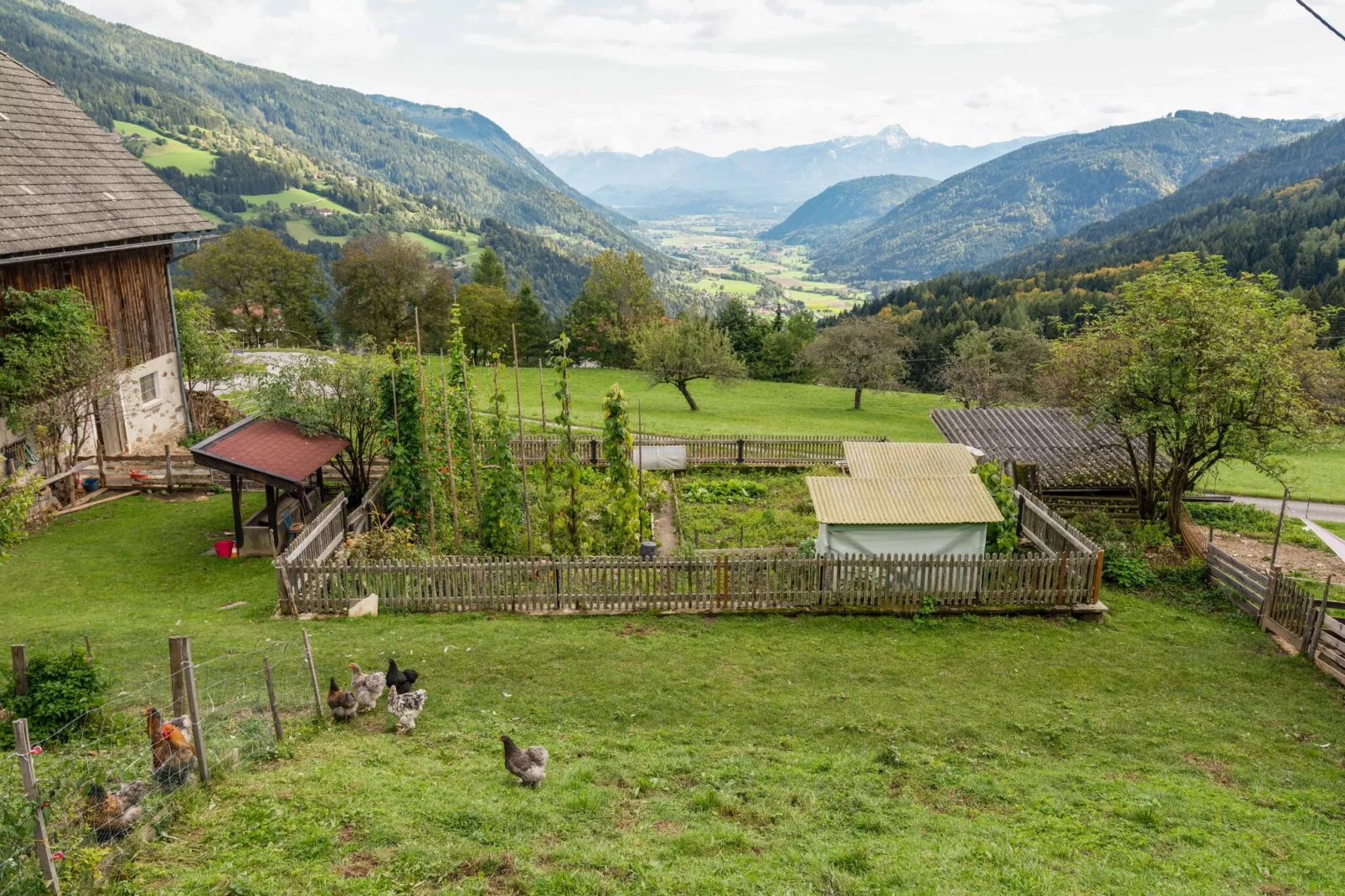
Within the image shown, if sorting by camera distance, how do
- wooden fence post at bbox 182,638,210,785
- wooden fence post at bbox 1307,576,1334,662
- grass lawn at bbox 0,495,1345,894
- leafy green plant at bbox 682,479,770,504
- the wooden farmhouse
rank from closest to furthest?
grass lawn at bbox 0,495,1345,894 < wooden fence post at bbox 182,638,210,785 < wooden fence post at bbox 1307,576,1334,662 < the wooden farmhouse < leafy green plant at bbox 682,479,770,504

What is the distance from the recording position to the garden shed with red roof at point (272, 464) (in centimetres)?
1747

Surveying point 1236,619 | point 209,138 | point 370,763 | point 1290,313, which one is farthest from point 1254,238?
point 209,138

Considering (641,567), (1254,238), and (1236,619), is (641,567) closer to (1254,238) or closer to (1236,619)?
(1236,619)

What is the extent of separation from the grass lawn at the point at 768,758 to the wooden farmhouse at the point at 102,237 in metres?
8.89

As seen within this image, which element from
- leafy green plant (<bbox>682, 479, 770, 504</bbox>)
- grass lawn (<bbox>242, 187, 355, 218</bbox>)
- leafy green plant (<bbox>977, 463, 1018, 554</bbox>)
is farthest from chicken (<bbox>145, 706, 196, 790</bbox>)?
grass lawn (<bbox>242, 187, 355, 218</bbox>)

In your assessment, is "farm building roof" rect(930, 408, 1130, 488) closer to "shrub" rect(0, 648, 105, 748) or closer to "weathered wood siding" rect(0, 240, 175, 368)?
"shrub" rect(0, 648, 105, 748)

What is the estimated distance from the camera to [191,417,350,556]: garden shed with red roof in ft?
57.3

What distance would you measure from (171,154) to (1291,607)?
208 m

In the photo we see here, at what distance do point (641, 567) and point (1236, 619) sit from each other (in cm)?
1217

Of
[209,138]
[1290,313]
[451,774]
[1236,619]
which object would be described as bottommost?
[1236,619]

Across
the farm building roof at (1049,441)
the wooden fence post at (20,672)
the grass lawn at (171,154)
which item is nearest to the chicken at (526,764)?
→ the wooden fence post at (20,672)

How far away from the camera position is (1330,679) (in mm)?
13156

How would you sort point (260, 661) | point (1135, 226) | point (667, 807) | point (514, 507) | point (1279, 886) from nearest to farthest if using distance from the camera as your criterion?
1. point (1279, 886)
2. point (667, 807)
3. point (260, 661)
4. point (514, 507)
5. point (1135, 226)

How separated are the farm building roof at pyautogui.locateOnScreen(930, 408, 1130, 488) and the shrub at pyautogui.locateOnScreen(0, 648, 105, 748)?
73.0 ft
